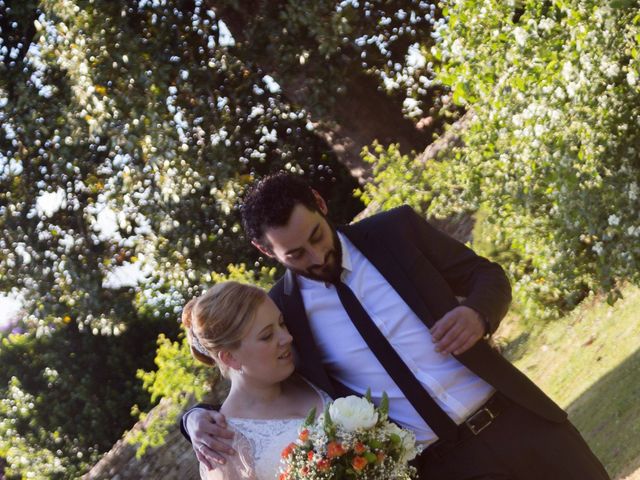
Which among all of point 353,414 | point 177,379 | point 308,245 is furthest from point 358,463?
point 177,379

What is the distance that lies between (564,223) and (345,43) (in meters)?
4.85

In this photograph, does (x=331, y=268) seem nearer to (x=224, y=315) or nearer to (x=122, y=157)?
(x=224, y=315)

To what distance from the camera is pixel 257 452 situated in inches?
149

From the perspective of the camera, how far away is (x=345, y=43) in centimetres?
1092

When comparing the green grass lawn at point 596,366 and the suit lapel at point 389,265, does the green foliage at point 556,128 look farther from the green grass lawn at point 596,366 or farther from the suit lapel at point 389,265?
the suit lapel at point 389,265

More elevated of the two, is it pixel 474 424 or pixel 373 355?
pixel 373 355

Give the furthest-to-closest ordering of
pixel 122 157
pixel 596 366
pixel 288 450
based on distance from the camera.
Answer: pixel 122 157
pixel 596 366
pixel 288 450

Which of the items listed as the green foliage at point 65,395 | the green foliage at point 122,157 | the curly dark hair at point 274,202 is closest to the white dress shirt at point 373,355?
the curly dark hair at point 274,202

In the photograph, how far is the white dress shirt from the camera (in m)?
3.65

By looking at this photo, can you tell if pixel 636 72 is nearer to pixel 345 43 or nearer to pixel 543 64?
pixel 543 64

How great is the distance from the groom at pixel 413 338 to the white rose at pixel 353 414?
262mm

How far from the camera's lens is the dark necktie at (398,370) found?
361 centimetres

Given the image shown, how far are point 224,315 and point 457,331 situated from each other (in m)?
0.78

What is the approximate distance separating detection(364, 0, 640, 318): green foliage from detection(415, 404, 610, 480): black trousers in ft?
7.94
